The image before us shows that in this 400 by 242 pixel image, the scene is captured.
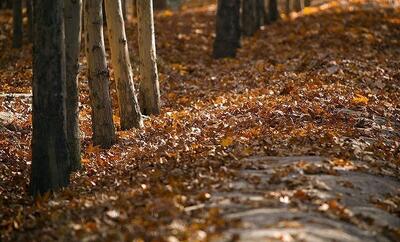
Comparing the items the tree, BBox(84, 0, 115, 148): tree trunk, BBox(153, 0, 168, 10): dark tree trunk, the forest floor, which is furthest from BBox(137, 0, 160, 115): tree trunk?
BBox(153, 0, 168, 10): dark tree trunk

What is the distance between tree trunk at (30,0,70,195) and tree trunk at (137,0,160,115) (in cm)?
622

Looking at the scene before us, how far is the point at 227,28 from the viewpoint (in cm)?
2309

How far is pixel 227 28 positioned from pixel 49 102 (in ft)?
49.3

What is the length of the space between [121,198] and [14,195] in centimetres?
229

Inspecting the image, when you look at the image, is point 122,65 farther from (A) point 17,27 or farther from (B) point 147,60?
(A) point 17,27

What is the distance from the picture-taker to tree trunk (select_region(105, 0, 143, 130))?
13.0 metres

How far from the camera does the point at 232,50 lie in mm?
23203

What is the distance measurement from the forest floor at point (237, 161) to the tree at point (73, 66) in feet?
1.56

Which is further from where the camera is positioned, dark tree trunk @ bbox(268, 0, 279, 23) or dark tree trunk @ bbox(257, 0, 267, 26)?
dark tree trunk @ bbox(268, 0, 279, 23)

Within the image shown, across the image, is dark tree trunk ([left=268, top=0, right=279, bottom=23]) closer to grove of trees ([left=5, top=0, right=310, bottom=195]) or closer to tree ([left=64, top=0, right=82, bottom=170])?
grove of trees ([left=5, top=0, right=310, bottom=195])

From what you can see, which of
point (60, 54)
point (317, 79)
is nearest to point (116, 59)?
point (60, 54)

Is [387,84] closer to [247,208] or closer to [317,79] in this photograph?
[317,79]

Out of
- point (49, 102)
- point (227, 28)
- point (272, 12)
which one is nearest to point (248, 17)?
point (272, 12)

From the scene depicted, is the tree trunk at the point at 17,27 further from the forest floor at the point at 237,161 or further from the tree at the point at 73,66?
the tree at the point at 73,66
